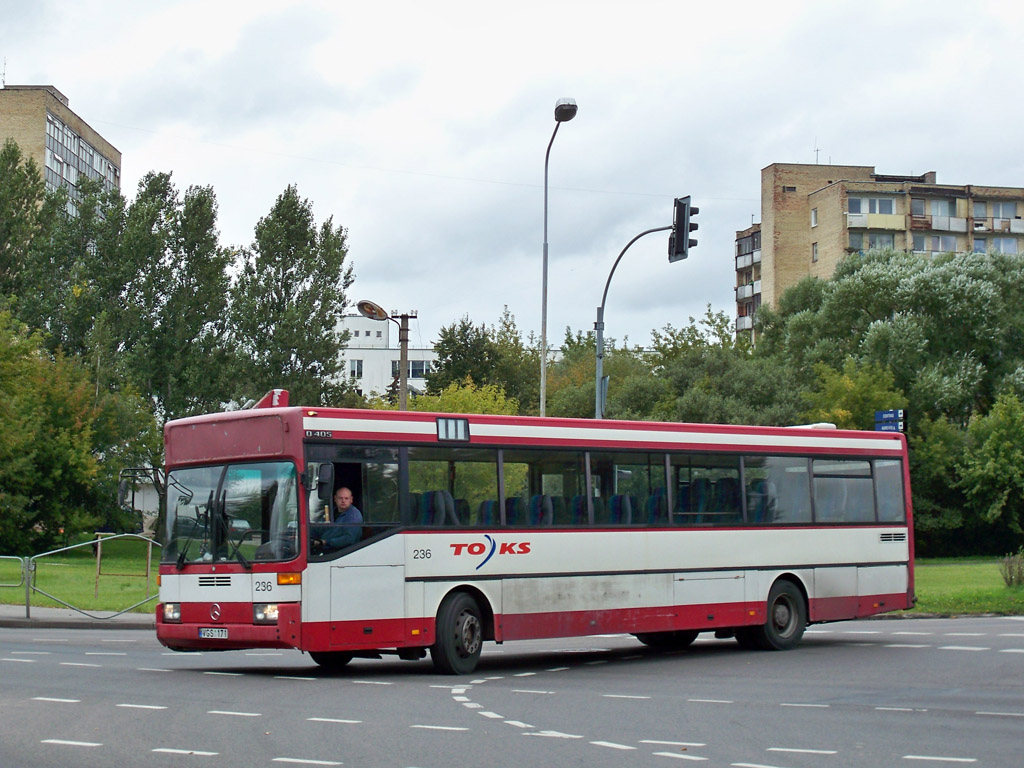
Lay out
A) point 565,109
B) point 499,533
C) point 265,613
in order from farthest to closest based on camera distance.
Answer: point 565,109 < point 499,533 < point 265,613

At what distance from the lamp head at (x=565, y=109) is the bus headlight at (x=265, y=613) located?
17428mm

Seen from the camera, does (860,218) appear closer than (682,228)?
No

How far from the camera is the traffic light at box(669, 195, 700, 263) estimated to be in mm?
26422

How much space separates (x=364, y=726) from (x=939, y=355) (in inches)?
2220

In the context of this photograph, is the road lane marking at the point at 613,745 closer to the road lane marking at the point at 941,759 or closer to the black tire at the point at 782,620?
the road lane marking at the point at 941,759

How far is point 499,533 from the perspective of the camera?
1628cm

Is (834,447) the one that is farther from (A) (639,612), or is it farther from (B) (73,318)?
(B) (73,318)

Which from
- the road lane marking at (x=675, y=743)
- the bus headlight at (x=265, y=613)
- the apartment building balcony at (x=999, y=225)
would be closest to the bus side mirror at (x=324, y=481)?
the bus headlight at (x=265, y=613)

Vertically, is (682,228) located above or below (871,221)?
below

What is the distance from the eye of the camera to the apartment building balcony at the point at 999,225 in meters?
97.1

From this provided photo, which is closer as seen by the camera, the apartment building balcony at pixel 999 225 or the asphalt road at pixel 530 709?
the asphalt road at pixel 530 709

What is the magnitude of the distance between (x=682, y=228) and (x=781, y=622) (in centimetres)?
928

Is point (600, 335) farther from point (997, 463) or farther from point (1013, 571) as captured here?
point (997, 463)

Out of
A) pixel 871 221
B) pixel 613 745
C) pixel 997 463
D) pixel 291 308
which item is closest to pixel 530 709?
pixel 613 745
